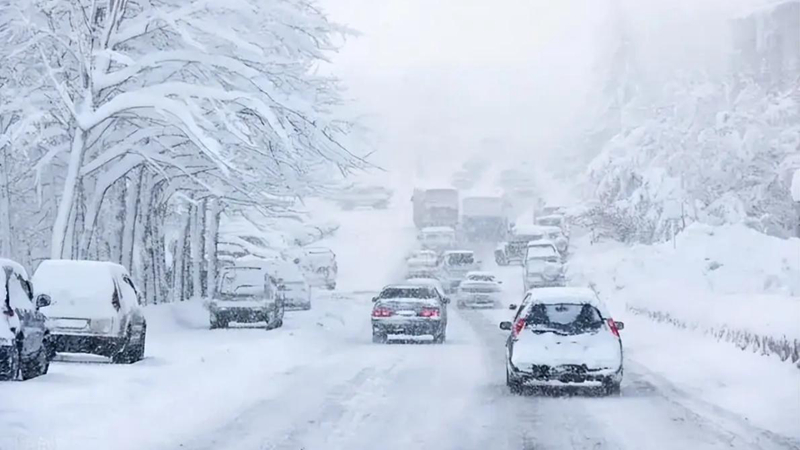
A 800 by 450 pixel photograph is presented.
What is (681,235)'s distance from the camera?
52.8m

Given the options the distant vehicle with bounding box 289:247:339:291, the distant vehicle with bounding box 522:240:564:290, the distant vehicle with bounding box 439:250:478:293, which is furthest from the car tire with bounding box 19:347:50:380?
the distant vehicle with bounding box 289:247:339:291

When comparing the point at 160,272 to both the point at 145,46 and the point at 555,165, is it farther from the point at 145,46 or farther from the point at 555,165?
the point at 555,165

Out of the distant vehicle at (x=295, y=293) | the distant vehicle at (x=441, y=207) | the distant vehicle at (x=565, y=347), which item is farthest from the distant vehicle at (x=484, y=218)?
the distant vehicle at (x=565, y=347)

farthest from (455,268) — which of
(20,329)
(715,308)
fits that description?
(20,329)

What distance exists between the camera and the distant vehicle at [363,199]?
371 ft

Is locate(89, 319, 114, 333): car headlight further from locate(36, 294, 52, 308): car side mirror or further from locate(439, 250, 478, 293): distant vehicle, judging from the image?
locate(439, 250, 478, 293): distant vehicle

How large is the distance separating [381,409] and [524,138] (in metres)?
126

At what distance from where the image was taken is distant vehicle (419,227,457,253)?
263ft

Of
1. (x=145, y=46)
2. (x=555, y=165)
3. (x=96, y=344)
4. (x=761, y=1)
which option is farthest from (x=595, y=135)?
(x=96, y=344)

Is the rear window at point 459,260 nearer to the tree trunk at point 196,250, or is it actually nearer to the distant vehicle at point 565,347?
the tree trunk at point 196,250

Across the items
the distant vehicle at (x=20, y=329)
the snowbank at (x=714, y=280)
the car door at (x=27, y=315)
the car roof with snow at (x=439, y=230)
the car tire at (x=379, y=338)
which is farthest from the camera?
the car roof with snow at (x=439, y=230)

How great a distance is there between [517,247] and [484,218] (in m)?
11.5

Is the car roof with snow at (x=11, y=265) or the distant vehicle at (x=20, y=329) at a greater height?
the car roof with snow at (x=11, y=265)

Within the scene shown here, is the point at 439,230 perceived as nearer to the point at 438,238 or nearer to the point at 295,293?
the point at 438,238
